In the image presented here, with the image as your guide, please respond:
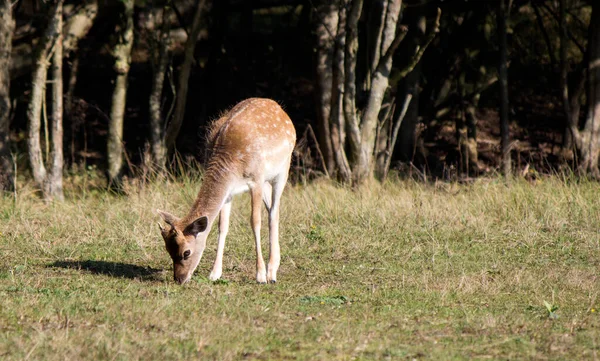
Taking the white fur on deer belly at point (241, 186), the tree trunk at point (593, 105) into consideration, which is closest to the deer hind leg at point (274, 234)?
the white fur on deer belly at point (241, 186)

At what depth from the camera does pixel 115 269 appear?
8594 mm

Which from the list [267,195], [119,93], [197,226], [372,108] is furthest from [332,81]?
Answer: [197,226]

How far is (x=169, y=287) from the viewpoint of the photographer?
25.0 ft

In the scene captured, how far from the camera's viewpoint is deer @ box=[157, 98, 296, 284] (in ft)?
26.1

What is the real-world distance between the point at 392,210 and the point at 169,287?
4310mm

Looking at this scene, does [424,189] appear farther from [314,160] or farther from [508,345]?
[508,345]

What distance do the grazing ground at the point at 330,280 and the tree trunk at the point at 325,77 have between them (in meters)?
1.40

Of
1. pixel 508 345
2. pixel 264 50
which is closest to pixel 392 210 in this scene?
pixel 508 345

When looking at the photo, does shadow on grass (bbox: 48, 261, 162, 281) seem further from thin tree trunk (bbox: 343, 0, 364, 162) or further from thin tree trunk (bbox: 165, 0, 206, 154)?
thin tree trunk (bbox: 165, 0, 206, 154)

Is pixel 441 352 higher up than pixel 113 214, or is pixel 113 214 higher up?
pixel 441 352

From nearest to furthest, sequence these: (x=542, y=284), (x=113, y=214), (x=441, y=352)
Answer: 1. (x=441, y=352)
2. (x=542, y=284)
3. (x=113, y=214)

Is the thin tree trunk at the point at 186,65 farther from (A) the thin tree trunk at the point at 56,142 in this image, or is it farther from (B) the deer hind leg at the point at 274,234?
(B) the deer hind leg at the point at 274,234

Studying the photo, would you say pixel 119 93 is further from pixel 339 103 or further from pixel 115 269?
pixel 115 269

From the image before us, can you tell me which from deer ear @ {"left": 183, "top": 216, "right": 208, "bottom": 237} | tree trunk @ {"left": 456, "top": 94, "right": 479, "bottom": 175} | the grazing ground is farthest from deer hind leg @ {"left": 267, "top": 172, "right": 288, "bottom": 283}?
tree trunk @ {"left": 456, "top": 94, "right": 479, "bottom": 175}
